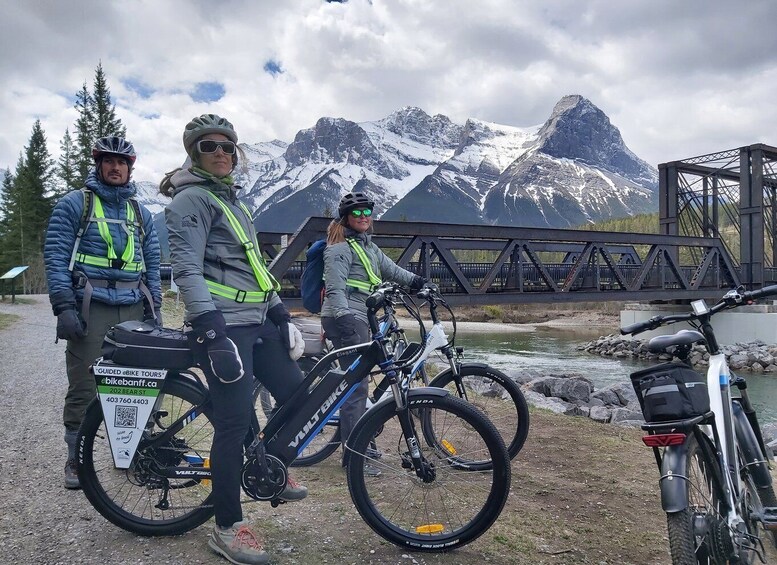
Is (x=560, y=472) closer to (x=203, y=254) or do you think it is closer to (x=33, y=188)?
(x=203, y=254)

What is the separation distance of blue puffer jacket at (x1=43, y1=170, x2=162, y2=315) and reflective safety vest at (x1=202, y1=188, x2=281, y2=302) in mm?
1351

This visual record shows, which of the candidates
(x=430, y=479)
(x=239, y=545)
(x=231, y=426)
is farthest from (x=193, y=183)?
(x=430, y=479)

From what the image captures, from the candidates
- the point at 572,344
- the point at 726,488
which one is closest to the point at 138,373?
the point at 726,488

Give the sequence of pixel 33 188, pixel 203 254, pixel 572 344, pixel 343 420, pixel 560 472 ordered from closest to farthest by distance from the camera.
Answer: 1. pixel 203 254
2. pixel 343 420
3. pixel 560 472
4. pixel 572 344
5. pixel 33 188

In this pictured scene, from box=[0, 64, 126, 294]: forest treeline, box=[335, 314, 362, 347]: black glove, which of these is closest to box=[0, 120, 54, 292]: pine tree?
box=[0, 64, 126, 294]: forest treeline

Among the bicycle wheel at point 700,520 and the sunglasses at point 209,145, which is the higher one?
the sunglasses at point 209,145

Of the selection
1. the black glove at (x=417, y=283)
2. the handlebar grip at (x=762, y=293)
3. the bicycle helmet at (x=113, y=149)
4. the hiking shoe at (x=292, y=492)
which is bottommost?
the hiking shoe at (x=292, y=492)

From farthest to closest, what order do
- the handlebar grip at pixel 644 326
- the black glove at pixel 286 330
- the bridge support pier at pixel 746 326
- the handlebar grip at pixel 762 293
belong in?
the bridge support pier at pixel 746 326
the black glove at pixel 286 330
the handlebar grip at pixel 644 326
the handlebar grip at pixel 762 293

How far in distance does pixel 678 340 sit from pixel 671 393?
0.32 metres

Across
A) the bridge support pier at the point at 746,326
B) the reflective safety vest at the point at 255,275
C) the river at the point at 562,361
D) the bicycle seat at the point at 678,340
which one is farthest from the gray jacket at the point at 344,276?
the bridge support pier at the point at 746,326

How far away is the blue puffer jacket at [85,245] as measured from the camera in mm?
3637

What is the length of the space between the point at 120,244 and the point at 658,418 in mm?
3433

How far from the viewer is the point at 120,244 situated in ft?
12.8

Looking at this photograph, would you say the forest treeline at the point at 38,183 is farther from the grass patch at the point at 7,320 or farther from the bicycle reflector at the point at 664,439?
the bicycle reflector at the point at 664,439
